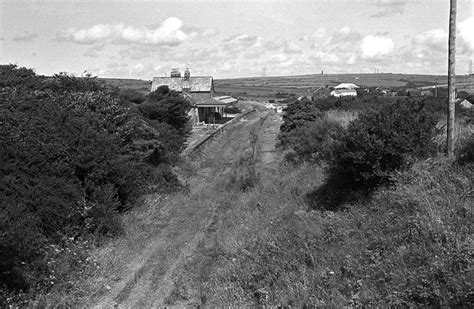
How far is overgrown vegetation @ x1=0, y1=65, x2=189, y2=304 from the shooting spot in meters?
8.28

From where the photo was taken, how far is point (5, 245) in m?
7.76

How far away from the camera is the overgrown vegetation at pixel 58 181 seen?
27.2 ft

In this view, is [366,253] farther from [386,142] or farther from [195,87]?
[195,87]

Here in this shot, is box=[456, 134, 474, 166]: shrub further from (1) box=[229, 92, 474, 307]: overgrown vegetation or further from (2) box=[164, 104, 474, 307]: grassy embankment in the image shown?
(2) box=[164, 104, 474, 307]: grassy embankment

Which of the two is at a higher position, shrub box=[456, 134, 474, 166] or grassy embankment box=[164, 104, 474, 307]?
shrub box=[456, 134, 474, 166]

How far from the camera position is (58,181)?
10.7 meters

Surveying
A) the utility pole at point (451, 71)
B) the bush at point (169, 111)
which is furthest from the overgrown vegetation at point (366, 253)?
the bush at point (169, 111)

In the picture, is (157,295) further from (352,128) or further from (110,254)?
(352,128)

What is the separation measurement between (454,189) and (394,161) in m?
2.14

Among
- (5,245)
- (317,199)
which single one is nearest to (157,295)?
(5,245)

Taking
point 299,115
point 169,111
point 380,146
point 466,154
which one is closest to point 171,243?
point 380,146

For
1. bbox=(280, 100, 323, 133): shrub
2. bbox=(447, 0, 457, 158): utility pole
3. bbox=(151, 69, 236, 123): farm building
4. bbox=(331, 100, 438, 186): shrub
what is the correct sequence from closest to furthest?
1. bbox=(331, 100, 438, 186): shrub
2. bbox=(447, 0, 457, 158): utility pole
3. bbox=(280, 100, 323, 133): shrub
4. bbox=(151, 69, 236, 123): farm building

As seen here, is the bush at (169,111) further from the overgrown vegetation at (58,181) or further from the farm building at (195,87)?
the farm building at (195,87)

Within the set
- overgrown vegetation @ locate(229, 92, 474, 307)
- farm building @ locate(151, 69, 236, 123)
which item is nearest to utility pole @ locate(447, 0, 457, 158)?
overgrown vegetation @ locate(229, 92, 474, 307)
